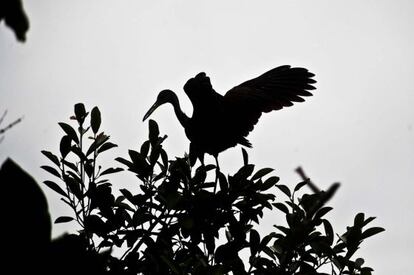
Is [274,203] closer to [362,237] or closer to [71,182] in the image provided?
[362,237]

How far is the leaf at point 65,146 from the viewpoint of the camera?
9.16 feet

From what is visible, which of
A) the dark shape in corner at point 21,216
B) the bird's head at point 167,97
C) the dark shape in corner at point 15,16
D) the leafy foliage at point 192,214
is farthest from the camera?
the bird's head at point 167,97

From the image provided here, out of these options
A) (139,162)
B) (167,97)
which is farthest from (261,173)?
(167,97)

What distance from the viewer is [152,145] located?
9.44 ft

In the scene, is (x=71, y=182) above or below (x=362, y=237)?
above

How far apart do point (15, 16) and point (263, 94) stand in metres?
3.50

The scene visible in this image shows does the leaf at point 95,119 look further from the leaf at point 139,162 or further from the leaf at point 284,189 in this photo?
the leaf at point 284,189

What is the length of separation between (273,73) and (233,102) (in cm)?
91

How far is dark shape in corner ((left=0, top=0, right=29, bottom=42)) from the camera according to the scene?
29.2 inches

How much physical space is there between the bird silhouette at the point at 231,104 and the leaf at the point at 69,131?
775mm

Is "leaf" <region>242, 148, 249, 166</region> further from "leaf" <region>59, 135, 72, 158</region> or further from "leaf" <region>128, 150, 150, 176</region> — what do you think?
"leaf" <region>59, 135, 72, 158</region>

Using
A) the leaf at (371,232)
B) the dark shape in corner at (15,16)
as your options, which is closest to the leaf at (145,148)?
the leaf at (371,232)

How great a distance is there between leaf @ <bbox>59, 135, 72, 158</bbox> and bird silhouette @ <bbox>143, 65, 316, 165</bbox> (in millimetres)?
808

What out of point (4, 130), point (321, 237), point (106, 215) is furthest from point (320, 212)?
point (4, 130)
